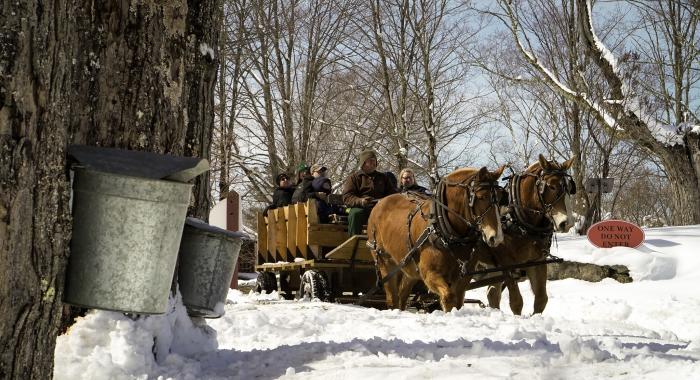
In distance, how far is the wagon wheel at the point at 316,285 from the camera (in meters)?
12.5

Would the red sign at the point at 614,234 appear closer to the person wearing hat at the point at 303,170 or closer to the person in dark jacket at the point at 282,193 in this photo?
the person wearing hat at the point at 303,170

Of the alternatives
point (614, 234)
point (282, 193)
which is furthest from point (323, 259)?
point (614, 234)

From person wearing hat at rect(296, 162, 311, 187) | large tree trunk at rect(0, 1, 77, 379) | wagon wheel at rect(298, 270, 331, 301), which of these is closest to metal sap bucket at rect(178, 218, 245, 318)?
large tree trunk at rect(0, 1, 77, 379)

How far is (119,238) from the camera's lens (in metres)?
4.07

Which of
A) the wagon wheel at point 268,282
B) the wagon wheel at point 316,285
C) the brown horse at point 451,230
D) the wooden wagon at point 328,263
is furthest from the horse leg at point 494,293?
the wagon wheel at point 268,282

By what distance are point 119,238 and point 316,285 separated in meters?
8.57

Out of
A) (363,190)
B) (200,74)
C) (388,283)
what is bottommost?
(388,283)

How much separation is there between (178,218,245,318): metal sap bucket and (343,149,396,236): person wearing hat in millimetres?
7300

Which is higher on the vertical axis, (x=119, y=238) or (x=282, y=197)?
(x=282, y=197)

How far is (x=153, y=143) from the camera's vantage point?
5.20 meters

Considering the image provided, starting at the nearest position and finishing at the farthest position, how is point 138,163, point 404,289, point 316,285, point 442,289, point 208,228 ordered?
point 138,163 → point 208,228 → point 442,289 → point 404,289 → point 316,285

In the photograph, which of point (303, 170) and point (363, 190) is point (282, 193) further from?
point (363, 190)

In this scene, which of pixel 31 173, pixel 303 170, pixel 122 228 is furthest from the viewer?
pixel 303 170

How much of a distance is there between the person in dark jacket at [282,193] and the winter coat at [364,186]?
3325mm
